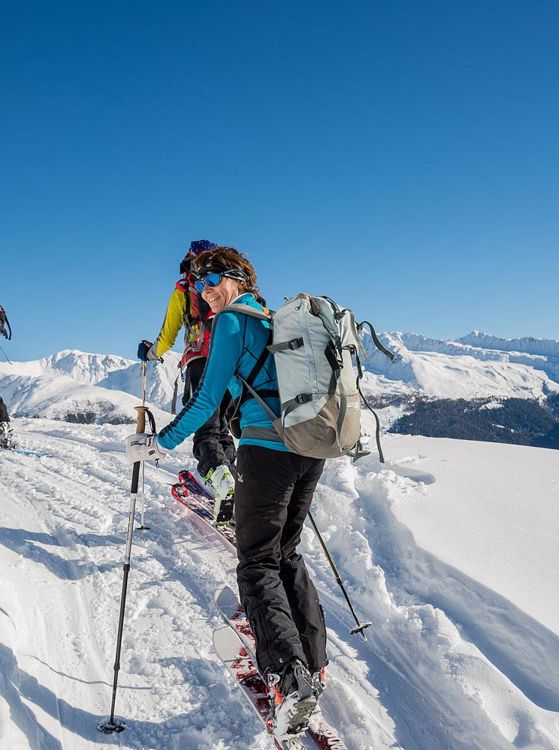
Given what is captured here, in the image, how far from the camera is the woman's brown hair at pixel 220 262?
354 centimetres

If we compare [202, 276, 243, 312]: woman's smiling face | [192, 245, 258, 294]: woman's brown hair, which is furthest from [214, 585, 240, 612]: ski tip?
[192, 245, 258, 294]: woman's brown hair

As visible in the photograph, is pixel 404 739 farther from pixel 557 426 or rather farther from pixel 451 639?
pixel 557 426

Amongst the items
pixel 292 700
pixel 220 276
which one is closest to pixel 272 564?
pixel 292 700

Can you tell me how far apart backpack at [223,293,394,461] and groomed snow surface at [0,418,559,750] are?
6.56ft

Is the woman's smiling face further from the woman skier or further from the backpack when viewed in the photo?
the backpack

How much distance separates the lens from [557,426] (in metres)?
195

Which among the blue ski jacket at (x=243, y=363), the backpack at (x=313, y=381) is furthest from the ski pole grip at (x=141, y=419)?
the backpack at (x=313, y=381)

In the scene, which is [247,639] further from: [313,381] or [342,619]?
[313,381]

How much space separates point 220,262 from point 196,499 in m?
4.36

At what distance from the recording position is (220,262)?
3555 millimetres

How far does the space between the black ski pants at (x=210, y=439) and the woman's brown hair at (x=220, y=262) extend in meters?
2.42

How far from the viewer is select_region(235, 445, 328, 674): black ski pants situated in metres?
3.02

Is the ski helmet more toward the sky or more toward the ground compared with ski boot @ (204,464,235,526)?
more toward the sky

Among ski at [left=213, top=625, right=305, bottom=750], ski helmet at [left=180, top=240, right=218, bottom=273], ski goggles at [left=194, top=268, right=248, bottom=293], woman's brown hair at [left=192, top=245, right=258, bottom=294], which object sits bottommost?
ski at [left=213, top=625, right=305, bottom=750]
